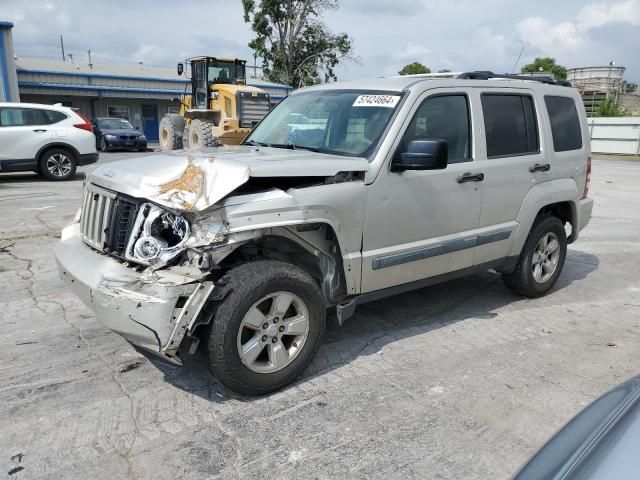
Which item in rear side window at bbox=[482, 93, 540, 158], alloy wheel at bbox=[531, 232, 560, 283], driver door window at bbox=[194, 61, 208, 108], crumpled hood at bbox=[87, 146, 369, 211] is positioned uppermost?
driver door window at bbox=[194, 61, 208, 108]

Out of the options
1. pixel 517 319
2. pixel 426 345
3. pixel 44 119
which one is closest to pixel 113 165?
pixel 426 345

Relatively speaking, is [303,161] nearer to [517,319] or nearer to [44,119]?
[517,319]

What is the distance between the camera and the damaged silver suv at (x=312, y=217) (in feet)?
10.3

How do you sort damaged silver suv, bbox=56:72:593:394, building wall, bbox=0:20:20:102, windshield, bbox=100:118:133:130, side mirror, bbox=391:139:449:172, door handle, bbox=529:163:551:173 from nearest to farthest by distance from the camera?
damaged silver suv, bbox=56:72:593:394 < side mirror, bbox=391:139:449:172 < door handle, bbox=529:163:551:173 < building wall, bbox=0:20:20:102 < windshield, bbox=100:118:133:130

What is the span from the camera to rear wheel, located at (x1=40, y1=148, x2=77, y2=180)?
41.8 ft

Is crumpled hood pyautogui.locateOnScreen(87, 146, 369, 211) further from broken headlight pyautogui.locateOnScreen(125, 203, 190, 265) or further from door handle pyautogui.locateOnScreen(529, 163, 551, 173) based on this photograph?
door handle pyautogui.locateOnScreen(529, 163, 551, 173)

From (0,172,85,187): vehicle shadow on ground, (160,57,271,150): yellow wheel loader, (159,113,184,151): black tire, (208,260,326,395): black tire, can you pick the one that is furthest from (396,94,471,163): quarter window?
(159,113,184,151): black tire

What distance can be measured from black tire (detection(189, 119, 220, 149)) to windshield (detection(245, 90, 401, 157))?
10448mm

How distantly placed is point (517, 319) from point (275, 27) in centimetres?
4199

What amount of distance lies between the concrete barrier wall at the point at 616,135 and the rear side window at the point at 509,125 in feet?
92.2

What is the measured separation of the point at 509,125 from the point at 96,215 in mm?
3488

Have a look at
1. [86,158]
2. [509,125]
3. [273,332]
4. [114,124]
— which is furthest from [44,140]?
[114,124]

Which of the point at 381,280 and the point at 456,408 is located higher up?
the point at 381,280

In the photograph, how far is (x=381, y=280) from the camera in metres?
3.99
